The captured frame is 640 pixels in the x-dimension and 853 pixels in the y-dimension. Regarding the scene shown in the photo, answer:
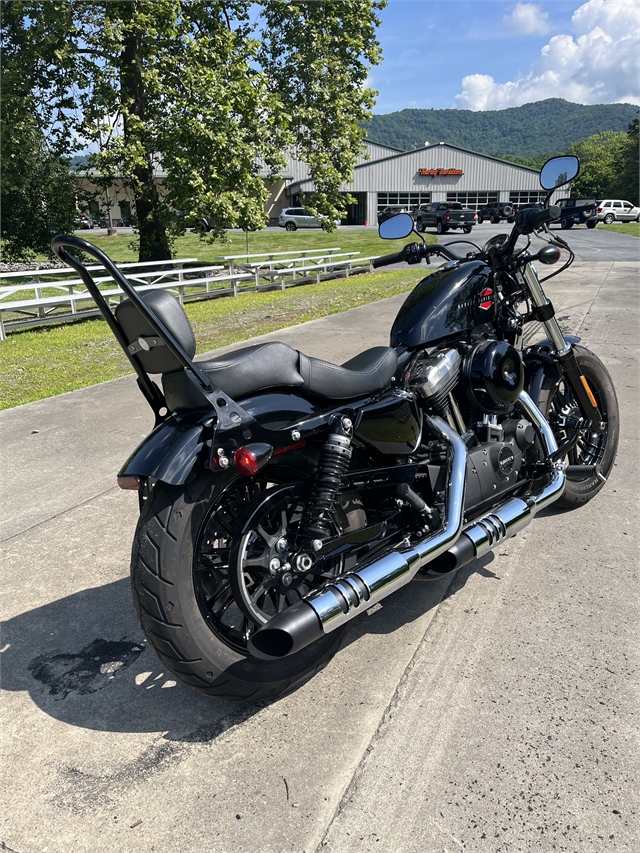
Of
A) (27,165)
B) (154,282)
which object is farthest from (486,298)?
(27,165)

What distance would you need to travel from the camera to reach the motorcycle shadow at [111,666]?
2387 millimetres

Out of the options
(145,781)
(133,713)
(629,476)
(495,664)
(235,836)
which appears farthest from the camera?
(629,476)

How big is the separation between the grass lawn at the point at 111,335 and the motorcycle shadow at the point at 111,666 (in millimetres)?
3995

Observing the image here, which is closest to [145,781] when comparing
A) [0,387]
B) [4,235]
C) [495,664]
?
[495,664]

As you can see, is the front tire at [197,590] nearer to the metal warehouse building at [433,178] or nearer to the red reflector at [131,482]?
the red reflector at [131,482]

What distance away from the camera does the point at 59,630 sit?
2.90 m

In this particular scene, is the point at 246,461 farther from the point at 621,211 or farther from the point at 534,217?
the point at 621,211

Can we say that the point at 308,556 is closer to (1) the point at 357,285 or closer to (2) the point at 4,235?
(1) the point at 357,285

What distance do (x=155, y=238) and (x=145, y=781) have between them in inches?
712

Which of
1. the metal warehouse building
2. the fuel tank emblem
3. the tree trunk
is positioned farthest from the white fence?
the metal warehouse building

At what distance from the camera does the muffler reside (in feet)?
6.97

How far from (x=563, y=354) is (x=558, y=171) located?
974mm

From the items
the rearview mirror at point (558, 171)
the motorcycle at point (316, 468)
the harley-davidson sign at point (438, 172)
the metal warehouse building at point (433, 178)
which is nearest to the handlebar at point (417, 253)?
the motorcycle at point (316, 468)

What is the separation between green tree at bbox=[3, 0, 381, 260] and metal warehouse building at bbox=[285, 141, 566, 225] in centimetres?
4137
